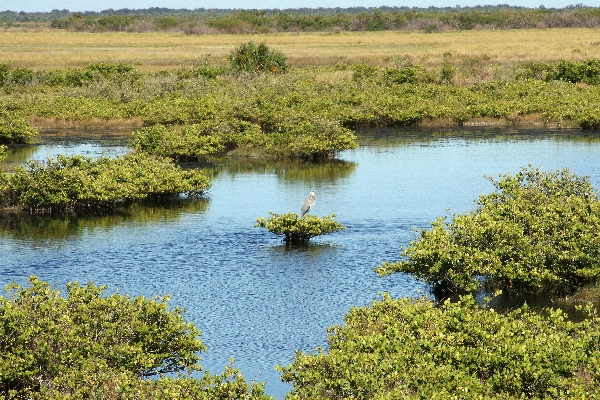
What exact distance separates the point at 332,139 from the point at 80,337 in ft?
83.6

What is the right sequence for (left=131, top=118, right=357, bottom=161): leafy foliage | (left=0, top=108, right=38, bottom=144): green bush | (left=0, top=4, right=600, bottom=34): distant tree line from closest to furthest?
(left=131, top=118, right=357, bottom=161): leafy foliage → (left=0, top=108, right=38, bottom=144): green bush → (left=0, top=4, right=600, bottom=34): distant tree line

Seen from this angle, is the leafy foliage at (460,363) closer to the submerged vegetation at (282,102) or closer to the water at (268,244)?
the water at (268,244)

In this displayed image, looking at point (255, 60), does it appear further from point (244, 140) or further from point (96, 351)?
point (96, 351)

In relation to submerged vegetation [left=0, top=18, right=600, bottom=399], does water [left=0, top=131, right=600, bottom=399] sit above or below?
below

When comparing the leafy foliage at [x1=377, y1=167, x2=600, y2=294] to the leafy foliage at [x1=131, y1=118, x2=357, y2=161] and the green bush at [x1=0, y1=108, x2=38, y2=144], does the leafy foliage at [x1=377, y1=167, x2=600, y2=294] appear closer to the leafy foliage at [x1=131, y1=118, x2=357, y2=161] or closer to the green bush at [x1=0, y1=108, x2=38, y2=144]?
the leafy foliage at [x1=131, y1=118, x2=357, y2=161]

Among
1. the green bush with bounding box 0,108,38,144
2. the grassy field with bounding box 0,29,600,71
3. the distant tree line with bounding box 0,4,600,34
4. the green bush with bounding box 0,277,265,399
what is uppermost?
the distant tree line with bounding box 0,4,600,34

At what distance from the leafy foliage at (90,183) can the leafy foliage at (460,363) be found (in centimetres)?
1656

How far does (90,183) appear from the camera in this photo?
28.6 meters

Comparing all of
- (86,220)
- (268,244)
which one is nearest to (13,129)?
(86,220)

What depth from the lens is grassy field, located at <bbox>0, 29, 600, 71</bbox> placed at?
Answer: 233ft

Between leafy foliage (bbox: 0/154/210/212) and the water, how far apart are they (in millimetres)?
728

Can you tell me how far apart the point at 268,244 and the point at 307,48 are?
65.2 metres

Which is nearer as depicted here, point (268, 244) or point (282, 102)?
point (268, 244)

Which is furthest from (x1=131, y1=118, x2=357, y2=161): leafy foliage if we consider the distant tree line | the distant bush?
the distant tree line
